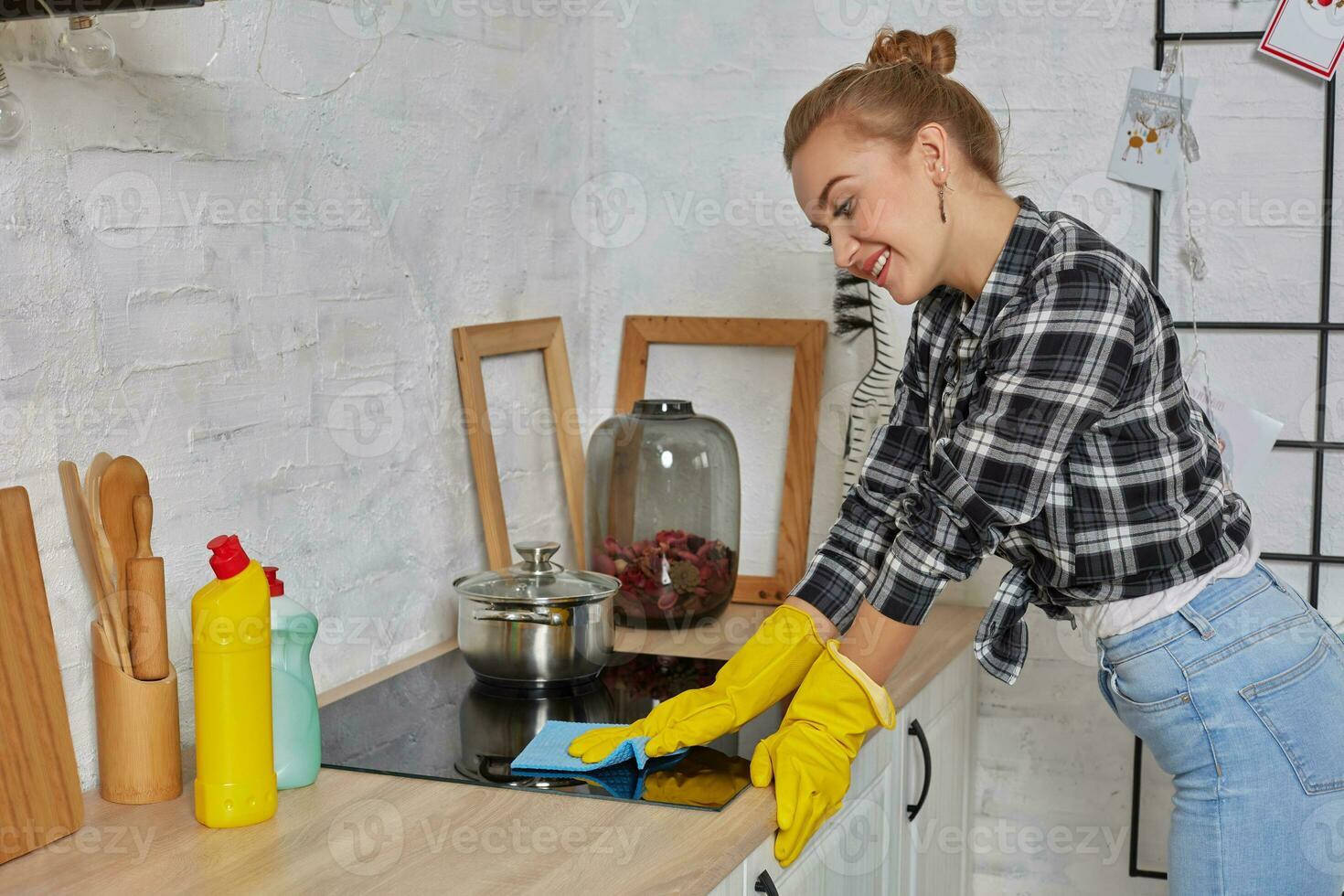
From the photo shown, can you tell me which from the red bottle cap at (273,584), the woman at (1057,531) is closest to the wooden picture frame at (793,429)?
the woman at (1057,531)

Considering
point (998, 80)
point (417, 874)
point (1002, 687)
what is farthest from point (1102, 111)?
point (417, 874)

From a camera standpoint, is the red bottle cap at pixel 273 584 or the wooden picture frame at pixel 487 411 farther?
the wooden picture frame at pixel 487 411

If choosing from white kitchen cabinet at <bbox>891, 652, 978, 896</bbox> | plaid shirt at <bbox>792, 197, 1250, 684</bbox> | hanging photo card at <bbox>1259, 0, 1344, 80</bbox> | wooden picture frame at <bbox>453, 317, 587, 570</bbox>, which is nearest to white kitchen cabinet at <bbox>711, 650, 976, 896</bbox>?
white kitchen cabinet at <bbox>891, 652, 978, 896</bbox>

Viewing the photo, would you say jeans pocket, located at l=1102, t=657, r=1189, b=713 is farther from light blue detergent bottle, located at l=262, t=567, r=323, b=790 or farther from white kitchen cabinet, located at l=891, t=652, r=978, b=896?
light blue detergent bottle, located at l=262, t=567, r=323, b=790

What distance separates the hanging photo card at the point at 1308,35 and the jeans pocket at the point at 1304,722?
0.96 metres

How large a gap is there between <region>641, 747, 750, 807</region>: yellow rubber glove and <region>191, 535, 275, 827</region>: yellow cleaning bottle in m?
0.34

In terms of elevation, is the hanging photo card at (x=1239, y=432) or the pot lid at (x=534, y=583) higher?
the hanging photo card at (x=1239, y=432)

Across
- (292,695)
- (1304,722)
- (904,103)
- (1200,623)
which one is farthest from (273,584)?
(1304,722)

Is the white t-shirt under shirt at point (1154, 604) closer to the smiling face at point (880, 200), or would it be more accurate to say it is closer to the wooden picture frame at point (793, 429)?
the smiling face at point (880, 200)

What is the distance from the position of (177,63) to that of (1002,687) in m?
1.47

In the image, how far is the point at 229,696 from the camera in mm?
1079

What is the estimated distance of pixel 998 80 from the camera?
77.0 inches

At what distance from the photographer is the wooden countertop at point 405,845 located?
3.22ft

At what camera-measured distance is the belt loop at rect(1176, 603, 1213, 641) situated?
4.22 ft
